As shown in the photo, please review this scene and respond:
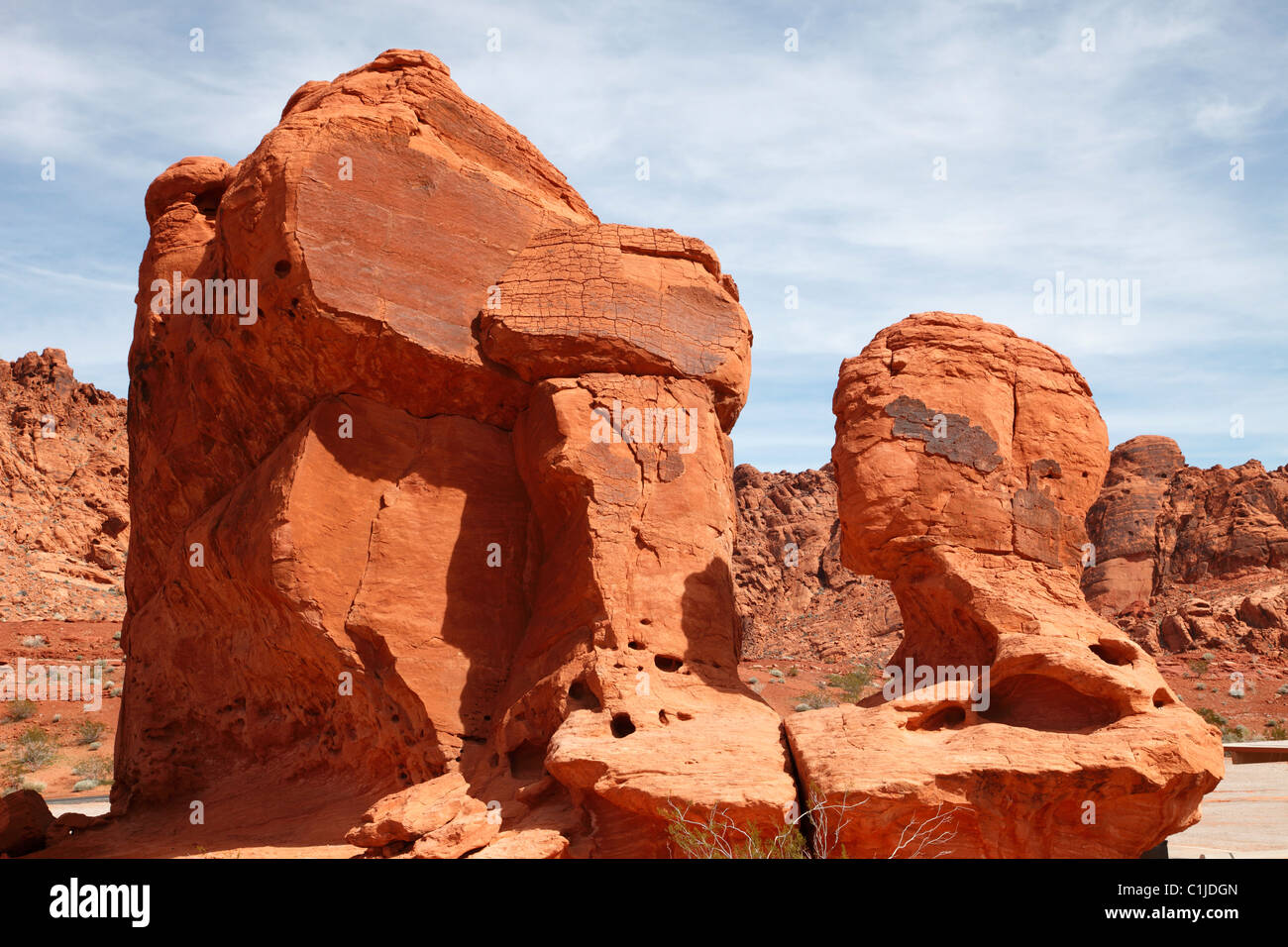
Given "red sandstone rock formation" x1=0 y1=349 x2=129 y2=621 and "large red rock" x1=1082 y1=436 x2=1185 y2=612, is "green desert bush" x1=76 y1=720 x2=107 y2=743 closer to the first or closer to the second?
"red sandstone rock formation" x1=0 y1=349 x2=129 y2=621

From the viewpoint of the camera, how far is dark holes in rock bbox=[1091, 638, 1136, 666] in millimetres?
7453

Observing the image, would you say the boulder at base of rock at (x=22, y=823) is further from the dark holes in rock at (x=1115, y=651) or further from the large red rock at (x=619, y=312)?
the dark holes in rock at (x=1115, y=651)

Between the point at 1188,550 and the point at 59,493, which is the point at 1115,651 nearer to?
the point at 1188,550

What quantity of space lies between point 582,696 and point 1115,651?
3.84 meters

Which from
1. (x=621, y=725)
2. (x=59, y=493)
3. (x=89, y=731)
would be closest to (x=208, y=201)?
(x=621, y=725)

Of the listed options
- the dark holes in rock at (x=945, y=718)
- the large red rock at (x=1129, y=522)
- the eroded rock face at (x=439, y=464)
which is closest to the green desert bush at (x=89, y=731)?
the eroded rock face at (x=439, y=464)

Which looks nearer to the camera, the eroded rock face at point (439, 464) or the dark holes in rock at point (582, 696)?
the dark holes in rock at point (582, 696)

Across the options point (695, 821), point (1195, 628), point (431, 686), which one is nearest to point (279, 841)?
point (431, 686)

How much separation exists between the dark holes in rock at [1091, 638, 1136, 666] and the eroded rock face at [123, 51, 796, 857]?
7.84ft

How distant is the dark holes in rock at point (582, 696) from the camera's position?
766 centimetres

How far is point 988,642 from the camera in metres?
7.66

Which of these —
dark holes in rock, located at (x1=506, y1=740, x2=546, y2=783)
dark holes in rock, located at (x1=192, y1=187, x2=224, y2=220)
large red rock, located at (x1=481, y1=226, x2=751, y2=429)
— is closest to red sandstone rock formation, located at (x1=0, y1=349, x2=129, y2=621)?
dark holes in rock, located at (x1=192, y1=187, x2=224, y2=220)

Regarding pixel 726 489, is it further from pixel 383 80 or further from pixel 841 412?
pixel 383 80

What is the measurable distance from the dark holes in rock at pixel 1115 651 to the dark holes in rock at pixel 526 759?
160 inches
